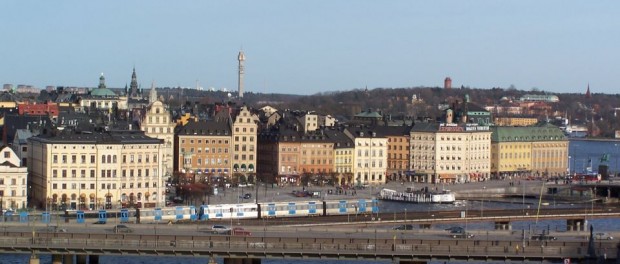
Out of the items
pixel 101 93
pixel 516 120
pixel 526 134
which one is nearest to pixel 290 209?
pixel 526 134

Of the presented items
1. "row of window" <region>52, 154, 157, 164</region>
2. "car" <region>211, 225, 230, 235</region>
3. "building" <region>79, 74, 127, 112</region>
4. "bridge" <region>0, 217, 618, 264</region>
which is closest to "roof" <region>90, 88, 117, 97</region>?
"building" <region>79, 74, 127, 112</region>

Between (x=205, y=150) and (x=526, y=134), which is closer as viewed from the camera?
(x=205, y=150)

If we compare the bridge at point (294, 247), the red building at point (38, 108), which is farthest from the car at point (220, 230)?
the red building at point (38, 108)

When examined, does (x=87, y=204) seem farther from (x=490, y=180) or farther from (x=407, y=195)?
(x=490, y=180)

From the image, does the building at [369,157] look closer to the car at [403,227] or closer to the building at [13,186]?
the building at [13,186]

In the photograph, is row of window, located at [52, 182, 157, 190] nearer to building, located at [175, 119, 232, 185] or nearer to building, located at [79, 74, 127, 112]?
building, located at [175, 119, 232, 185]

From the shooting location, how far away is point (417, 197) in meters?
94.4

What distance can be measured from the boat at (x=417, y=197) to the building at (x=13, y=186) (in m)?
24.8

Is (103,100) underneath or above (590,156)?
above

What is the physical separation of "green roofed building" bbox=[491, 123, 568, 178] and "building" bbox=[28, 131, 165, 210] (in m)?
42.4

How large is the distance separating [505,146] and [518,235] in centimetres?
5799

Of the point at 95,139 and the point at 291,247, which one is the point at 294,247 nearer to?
the point at 291,247

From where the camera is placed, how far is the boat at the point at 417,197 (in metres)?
94.2

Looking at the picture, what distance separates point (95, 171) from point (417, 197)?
22497 mm
